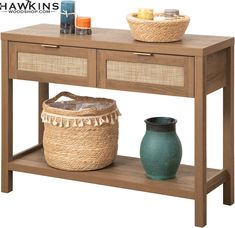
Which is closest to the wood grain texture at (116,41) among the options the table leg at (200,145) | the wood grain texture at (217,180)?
the table leg at (200,145)

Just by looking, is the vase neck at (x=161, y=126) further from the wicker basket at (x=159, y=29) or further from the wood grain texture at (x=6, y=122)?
the wood grain texture at (x=6, y=122)

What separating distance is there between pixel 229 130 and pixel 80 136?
3.09ft

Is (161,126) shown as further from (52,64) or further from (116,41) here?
(52,64)

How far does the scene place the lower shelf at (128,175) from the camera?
243 inches

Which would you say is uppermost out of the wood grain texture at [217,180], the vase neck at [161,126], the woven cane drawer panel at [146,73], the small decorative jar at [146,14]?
the small decorative jar at [146,14]

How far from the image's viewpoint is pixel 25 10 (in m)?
7.11

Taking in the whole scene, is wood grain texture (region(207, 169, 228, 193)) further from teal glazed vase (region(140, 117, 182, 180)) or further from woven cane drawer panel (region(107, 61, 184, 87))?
woven cane drawer panel (region(107, 61, 184, 87))

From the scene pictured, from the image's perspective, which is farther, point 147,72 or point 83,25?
point 83,25

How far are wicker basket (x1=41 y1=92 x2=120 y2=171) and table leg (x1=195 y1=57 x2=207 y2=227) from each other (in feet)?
2.49

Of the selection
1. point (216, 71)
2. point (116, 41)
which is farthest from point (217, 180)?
point (116, 41)

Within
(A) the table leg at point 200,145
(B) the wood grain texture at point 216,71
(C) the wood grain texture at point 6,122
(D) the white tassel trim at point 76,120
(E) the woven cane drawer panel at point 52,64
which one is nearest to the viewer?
(A) the table leg at point 200,145

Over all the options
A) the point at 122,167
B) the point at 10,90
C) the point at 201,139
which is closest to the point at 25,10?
the point at 10,90

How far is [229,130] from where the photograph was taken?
633 cm

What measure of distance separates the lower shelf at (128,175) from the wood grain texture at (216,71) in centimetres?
58
